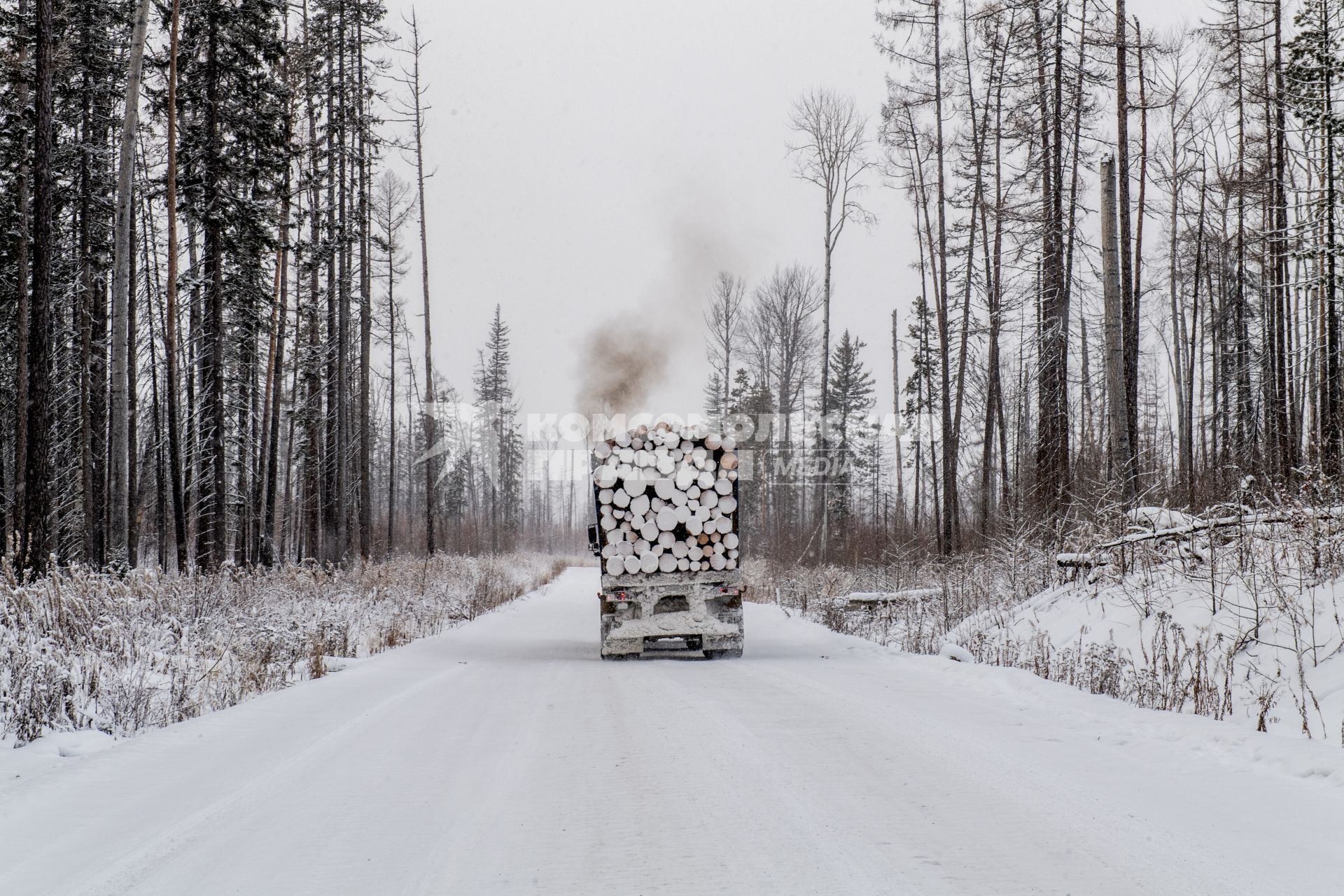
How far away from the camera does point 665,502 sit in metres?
10.9

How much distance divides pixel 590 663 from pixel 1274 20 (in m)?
24.0

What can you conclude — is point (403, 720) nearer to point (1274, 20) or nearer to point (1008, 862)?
point (1008, 862)

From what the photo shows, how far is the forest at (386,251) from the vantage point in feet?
45.3

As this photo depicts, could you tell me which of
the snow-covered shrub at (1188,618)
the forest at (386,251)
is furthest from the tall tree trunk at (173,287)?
the snow-covered shrub at (1188,618)

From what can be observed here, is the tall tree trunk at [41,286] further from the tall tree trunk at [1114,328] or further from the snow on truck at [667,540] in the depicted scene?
the tall tree trunk at [1114,328]

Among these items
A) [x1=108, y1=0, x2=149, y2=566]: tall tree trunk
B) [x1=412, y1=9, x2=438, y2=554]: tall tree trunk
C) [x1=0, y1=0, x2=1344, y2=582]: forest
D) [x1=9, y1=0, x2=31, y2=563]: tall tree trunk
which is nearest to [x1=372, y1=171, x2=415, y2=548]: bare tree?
[x1=0, y1=0, x2=1344, y2=582]: forest

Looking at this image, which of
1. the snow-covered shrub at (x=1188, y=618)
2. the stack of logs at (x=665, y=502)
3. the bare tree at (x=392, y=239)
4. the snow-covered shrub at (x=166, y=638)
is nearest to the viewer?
the snow-covered shrub at (x=166, y=638)

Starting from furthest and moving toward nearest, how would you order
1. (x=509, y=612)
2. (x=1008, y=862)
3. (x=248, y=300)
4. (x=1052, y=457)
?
(x=248, y=300), (x=509, y=612), (x=1052, y=457), (x=1008, y=862)

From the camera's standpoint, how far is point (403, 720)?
6.13m

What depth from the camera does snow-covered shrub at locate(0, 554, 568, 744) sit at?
5.79m

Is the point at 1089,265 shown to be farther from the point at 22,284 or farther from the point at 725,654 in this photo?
the point at 22,284

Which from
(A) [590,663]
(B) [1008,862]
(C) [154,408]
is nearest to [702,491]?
(A) [590,663]

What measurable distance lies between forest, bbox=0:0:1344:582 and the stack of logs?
4.83m

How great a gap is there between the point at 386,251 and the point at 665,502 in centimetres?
1651
